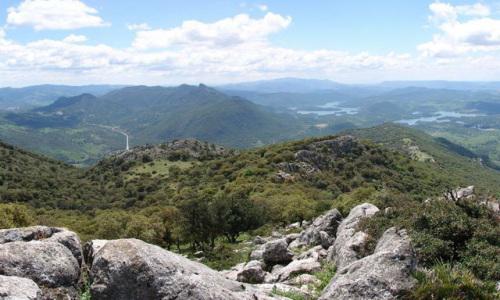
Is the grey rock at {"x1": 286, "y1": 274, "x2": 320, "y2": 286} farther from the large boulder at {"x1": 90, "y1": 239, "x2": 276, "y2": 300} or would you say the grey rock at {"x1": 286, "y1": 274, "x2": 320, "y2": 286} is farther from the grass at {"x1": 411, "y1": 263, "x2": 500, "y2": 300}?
the large boulder at {"x1": 90, "y1": 239, "x2": 276, "y2": 300}

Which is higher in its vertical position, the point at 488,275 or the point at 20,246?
the point at 20,246

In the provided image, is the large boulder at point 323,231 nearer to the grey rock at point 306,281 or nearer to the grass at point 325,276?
the grass at point 325,276

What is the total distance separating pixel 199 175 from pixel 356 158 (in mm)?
54970

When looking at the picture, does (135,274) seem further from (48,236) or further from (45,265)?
(48,236)

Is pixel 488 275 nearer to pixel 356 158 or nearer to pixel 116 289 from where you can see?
pixel 116 289

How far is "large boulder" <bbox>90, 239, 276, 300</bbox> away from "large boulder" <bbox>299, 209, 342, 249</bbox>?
21.0 m

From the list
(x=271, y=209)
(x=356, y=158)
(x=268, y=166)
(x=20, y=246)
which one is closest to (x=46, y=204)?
(x=268, y=166)

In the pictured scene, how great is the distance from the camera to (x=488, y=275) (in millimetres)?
13250

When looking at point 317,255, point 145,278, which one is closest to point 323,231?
point 317,255

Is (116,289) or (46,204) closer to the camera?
(116,289)

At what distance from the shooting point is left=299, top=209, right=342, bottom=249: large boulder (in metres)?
32.4

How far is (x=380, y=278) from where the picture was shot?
41.0 ft

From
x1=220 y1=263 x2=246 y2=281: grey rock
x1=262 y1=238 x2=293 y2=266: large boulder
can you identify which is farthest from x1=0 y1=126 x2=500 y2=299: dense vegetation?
x1=262 y1=238 x2=293 y2=266: large boulder

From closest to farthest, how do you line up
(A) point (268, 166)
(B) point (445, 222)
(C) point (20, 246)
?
(C) point (20, 246)
(B) point (445, 222)
(A) point (268, 166)
